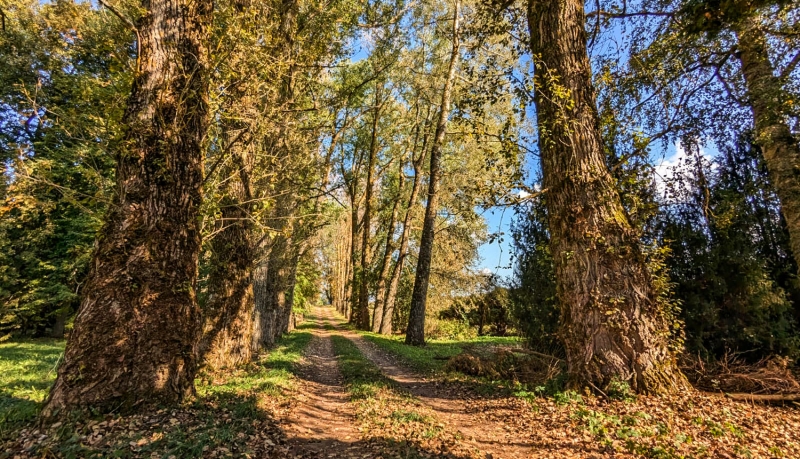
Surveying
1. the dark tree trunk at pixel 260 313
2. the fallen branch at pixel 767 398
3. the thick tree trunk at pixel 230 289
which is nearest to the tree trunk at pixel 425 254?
the dark tree trunk at pixel 260 313

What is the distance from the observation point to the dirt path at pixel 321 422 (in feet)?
14.5

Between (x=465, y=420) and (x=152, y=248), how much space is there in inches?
203

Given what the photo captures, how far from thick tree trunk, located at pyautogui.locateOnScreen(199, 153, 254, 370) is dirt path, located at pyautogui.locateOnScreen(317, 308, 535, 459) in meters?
3.84

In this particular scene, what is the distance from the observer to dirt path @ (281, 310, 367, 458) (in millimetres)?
4426

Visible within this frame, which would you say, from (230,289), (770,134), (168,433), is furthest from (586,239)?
(230,289)

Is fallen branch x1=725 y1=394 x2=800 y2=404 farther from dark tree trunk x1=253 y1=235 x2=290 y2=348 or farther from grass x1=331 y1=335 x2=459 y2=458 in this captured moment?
dark tree trunk x1=253 y1=235 x2=290 y2=348

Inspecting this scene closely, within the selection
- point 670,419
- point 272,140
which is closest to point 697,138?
point 670,419

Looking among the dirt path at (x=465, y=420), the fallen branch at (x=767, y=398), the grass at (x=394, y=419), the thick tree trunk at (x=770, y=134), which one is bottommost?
the dirt path at (x=465, y=420)

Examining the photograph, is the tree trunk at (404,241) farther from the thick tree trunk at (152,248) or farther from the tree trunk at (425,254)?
the thick tree trunk at (152,248)

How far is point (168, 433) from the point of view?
378 centimetres

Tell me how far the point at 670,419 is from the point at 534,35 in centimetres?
678

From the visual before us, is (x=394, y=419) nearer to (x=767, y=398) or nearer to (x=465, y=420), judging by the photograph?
(x=465, y=420)

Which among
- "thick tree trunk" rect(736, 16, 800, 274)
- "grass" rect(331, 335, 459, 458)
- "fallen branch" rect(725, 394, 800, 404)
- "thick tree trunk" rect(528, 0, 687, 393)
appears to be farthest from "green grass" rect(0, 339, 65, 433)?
"thick tree trunk" rect(736, 16, 800, 274)

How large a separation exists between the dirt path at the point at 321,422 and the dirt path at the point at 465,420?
1.42 metres
